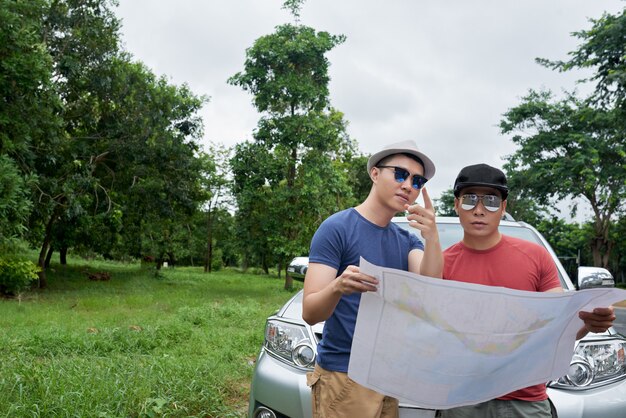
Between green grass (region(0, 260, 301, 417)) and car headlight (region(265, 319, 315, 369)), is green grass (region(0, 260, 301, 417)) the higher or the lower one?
the lower one

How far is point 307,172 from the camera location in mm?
21156

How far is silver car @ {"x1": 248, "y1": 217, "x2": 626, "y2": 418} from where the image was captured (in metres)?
3.10

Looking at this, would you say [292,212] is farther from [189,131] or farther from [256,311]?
[256,311]

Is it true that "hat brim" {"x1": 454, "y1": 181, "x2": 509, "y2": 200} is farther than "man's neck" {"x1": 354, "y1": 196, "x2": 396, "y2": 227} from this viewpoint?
Yes

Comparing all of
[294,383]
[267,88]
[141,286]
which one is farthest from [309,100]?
[294,383]

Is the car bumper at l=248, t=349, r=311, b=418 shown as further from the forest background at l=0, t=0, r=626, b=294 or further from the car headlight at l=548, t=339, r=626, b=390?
the forest background at l=0, t=0, r=626, b=294

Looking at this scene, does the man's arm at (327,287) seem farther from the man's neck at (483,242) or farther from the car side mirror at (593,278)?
the car side mirror at (593,278)

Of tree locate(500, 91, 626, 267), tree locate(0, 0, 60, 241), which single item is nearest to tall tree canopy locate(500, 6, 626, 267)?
tree locate(500, 91, 626, 267)

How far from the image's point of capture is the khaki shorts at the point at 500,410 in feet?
7.22

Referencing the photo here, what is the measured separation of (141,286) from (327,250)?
21.2 meters

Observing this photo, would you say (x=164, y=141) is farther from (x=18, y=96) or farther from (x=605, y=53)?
(x=605, y=53)

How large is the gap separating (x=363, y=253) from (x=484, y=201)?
0.54 metres

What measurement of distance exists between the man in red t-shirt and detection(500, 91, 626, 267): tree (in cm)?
2280

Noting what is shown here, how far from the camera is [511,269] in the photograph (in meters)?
2.29
